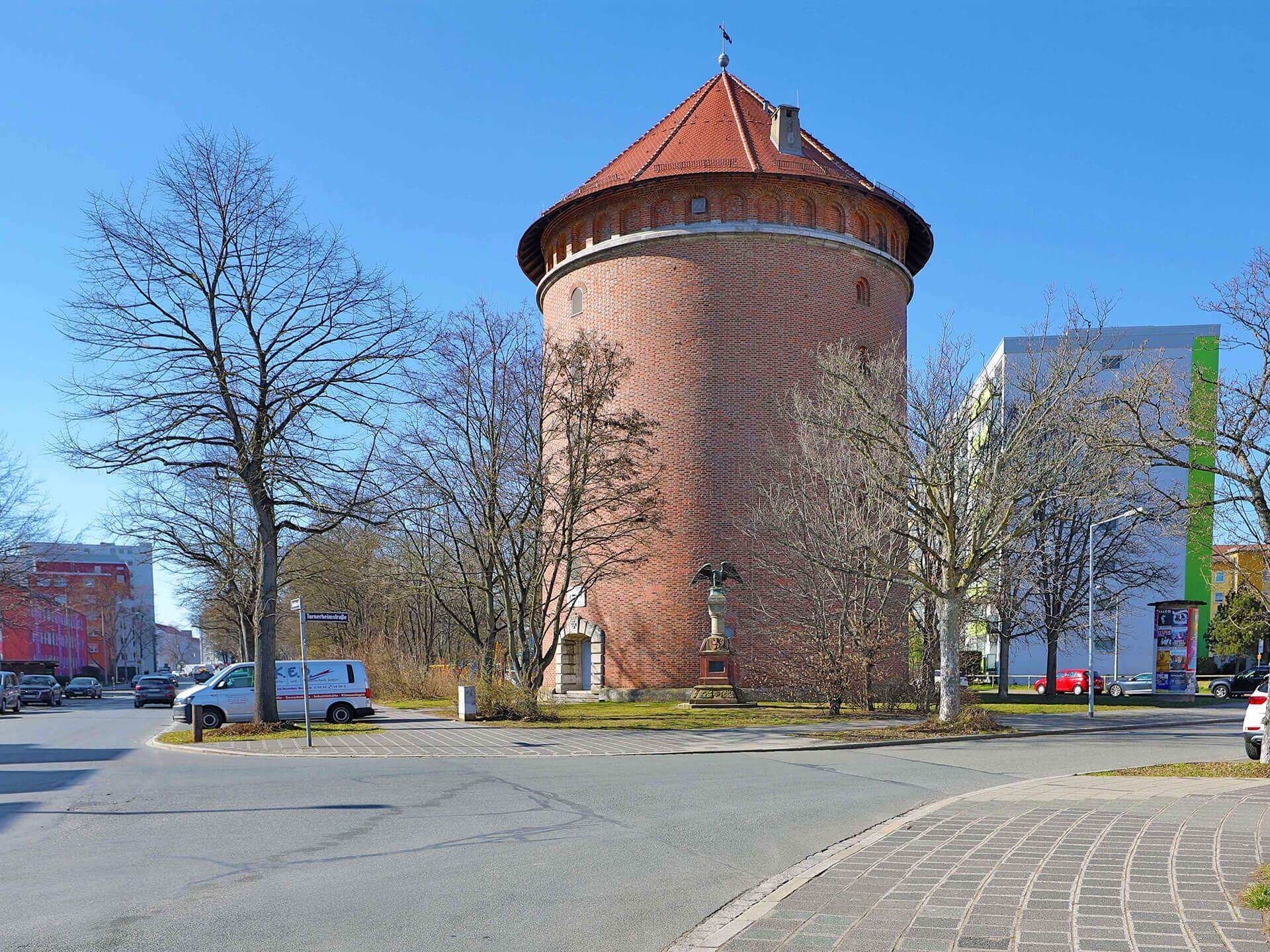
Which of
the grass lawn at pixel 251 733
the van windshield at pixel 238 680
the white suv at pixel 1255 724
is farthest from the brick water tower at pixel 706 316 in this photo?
the white suv at pixel 1255 724

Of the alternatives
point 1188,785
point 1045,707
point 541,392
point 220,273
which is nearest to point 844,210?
point 541,392

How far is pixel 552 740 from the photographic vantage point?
19250 millimetres

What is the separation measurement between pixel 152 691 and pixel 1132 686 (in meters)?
41.7

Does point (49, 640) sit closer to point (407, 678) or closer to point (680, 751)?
point (407, 678)

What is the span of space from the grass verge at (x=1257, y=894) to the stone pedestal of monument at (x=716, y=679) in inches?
797

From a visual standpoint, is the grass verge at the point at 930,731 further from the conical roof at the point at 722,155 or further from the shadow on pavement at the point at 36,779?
the conical roof at the point at 722,155

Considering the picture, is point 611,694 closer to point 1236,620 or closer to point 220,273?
point 220,273

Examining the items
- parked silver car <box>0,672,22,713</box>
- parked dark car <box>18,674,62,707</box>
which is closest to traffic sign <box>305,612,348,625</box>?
parked silver car <box>0,672,22,713</box>

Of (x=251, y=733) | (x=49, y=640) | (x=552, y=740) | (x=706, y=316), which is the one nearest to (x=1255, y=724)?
(x=552, y=740)

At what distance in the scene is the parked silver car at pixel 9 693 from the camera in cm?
3653

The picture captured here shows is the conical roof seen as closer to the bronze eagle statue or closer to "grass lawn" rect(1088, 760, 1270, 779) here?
the bronze eagle statue

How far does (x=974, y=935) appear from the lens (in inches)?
221

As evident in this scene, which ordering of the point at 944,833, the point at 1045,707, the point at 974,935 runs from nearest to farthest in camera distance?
the point at 974,935 < the point at 944,833 < the point at 1045,707

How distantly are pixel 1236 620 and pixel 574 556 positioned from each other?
39.1 meters
